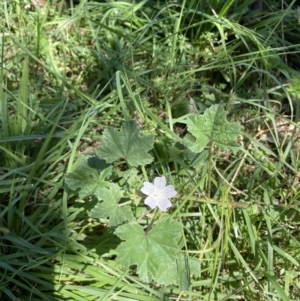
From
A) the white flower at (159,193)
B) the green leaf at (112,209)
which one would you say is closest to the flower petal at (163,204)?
the white flower at (159,193)

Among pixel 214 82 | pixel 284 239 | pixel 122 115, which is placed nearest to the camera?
pixel 284 239

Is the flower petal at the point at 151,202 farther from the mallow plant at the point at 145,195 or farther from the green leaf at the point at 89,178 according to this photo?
the green leaf at the point at 89,178

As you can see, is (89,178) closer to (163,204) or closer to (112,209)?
(112,209)

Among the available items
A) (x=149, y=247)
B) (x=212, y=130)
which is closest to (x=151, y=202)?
(x=149, y=247)

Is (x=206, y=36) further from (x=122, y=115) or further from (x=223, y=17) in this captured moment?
(x=122, y=115)

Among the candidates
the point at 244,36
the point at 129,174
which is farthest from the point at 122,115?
the point at 244,36

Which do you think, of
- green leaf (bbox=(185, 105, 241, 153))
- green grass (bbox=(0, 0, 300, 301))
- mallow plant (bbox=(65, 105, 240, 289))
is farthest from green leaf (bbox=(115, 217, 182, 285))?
green leaf (bbox=(185, 105, 241, 153))
